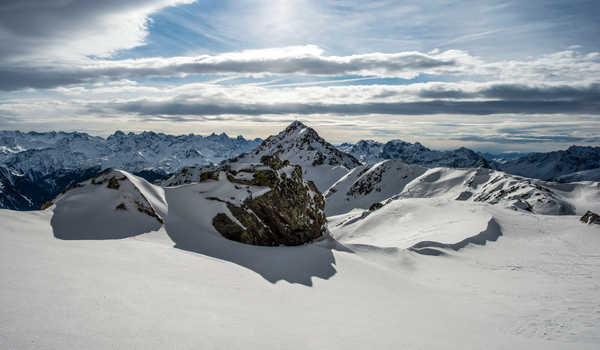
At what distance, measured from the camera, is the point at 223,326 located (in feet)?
26.0

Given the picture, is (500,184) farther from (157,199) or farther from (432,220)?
(157,199)

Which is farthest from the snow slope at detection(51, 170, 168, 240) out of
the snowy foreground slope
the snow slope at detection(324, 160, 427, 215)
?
the snow slope at detection(324, 160, 427, 215)

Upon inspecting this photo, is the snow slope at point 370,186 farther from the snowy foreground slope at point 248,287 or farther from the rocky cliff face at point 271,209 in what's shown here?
the snowy foreground slope at point 248,287

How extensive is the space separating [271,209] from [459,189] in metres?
92.5

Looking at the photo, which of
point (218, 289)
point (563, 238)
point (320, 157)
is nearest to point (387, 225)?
point (563, 238)

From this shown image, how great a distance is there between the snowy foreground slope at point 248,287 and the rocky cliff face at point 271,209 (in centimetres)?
144

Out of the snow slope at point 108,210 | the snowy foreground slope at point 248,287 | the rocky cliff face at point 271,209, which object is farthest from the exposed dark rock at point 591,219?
the snow slope at point 108,210

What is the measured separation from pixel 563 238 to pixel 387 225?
20.1 m

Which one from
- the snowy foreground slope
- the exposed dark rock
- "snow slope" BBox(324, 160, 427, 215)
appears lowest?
"snow slope" BBox(324, 160, 427, 215)

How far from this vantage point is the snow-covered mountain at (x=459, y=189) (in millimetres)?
80250

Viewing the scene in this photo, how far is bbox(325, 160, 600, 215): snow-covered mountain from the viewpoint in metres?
80.2

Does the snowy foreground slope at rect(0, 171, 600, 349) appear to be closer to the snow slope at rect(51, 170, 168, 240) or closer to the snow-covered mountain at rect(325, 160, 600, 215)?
the snow slope at rect(51, 170, 168, 240)

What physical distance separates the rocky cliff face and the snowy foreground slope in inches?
56.7

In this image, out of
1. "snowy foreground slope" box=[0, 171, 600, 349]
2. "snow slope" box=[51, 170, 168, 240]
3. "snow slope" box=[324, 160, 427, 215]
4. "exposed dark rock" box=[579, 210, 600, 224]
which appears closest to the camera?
"snowy foreground slope" box=[0, 171, 600, 349]
